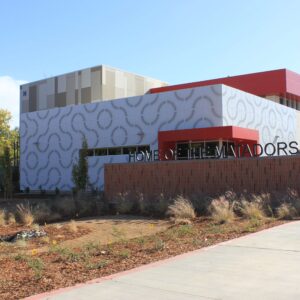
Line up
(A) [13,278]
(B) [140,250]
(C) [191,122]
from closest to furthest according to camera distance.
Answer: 1. (A) [13,278]
2. (B) [140,250]
3. (C) [191,122]

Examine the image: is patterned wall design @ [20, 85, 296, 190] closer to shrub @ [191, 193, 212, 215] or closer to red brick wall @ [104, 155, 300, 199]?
red brick wall @ [104, 155, 300, 199]

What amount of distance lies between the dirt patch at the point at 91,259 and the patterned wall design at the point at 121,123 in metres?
20.5

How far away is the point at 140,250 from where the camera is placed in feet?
33.3

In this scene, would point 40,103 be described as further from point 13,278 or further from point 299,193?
point 13,278

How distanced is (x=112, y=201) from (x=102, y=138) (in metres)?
14.6

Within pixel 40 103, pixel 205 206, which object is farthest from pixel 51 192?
pixel 205 206

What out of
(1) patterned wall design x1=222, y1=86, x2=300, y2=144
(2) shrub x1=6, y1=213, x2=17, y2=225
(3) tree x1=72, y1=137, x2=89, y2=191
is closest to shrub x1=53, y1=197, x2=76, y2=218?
(2) shrub x1=6, y1=213, x2=17, y2=225

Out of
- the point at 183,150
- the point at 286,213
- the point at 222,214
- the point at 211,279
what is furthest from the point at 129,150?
the point at 211,279

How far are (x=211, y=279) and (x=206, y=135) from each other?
25341 millimetres

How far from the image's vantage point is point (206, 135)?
32125mm

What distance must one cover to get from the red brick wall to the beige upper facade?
24.0 metres

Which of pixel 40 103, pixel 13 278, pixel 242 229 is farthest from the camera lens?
pixel 40 103

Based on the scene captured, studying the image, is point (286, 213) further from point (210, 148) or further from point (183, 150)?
point (183, 150)

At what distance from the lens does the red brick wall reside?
68.5 ft
